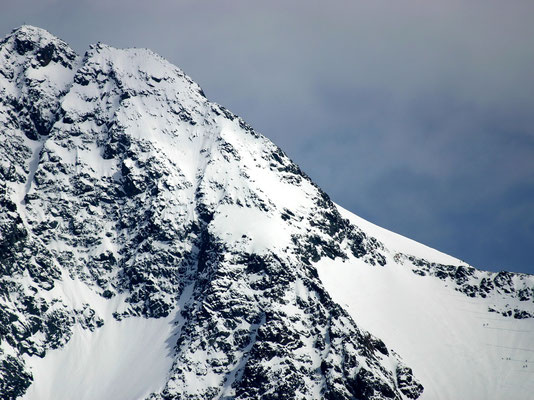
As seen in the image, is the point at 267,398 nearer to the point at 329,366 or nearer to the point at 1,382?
the point at 329,366

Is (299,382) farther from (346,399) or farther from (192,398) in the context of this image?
(192,398)

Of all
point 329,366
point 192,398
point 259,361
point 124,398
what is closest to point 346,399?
point 329,366

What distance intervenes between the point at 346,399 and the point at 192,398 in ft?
133

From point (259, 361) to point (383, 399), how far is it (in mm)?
35178

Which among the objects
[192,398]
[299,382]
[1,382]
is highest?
[299,382]

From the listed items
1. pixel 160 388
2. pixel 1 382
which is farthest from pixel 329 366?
pixel 1 382

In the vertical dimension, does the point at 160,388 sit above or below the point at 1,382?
above

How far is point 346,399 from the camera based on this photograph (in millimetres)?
Result: 195500

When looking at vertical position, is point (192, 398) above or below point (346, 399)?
below

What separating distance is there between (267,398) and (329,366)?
1994cm

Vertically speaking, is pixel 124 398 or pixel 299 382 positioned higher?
pixel 299 382

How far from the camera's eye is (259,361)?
19788 cm

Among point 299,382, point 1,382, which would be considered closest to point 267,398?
point 299,382

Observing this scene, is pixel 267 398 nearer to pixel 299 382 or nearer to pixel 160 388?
pixel 299 382
